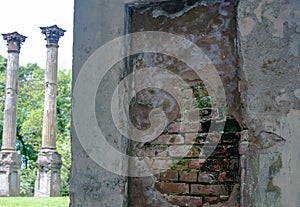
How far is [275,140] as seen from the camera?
2154mm

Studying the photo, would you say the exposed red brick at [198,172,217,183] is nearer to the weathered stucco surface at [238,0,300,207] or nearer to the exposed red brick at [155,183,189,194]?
the exposed red brick at [155,183,189,194]

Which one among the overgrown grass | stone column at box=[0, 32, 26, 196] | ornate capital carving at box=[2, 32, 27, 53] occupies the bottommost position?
the overgrown grass

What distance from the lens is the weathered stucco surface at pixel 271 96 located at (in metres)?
2.12

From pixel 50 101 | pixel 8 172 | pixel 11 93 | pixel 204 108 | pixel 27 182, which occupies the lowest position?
pixel 27 182

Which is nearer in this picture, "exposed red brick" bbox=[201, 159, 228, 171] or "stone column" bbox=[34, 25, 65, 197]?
"exposed red brick" bbox=[201, 159, 228, 171]

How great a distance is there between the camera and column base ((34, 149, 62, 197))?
1529 centimetres

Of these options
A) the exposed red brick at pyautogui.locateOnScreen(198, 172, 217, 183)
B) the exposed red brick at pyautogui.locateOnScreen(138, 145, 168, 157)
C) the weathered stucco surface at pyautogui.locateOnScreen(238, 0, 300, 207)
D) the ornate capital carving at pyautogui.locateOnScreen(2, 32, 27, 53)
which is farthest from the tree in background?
the weathered stucco surface at pyautogui.locateOnScreen(238, 0, 300, 207)

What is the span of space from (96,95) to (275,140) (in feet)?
3.65

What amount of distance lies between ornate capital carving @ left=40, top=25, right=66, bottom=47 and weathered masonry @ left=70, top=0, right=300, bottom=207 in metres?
14.1

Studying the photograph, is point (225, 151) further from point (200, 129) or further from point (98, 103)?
point (98, 103)

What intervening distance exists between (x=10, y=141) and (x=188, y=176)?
1514cm

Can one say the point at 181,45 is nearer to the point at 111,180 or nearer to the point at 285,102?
the point at 285,102

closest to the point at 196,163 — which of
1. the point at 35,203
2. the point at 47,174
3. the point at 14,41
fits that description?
the point at 35,203

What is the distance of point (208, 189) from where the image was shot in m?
2.34
